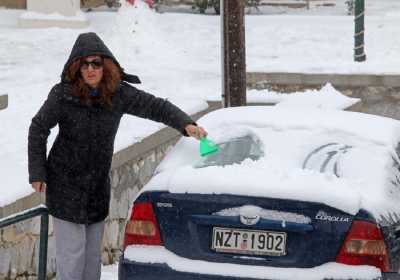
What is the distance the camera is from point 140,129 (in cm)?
966

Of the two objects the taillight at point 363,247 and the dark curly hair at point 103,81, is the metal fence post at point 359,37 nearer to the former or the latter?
the dark curly hair at point 103,81

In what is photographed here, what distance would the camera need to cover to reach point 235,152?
19.2 ft

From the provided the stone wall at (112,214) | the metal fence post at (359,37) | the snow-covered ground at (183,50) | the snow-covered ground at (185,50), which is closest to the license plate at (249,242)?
the stone wall at (112,214)

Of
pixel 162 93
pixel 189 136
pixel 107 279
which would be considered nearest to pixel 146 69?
pixel 162 93

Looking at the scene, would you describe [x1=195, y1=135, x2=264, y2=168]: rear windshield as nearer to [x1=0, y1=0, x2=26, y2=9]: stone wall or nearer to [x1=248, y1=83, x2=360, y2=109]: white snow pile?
[x1=248, y1=83, x2=360, y2=109]: white snow pile

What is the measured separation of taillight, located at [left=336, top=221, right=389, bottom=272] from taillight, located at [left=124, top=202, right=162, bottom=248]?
965 mm

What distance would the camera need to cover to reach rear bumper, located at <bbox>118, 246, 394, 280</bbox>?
16.7 feet

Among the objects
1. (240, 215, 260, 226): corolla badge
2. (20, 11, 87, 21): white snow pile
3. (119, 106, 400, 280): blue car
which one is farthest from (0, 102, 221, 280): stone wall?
(20, 11, 87, 21): white snow pile

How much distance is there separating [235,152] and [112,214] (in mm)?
3212

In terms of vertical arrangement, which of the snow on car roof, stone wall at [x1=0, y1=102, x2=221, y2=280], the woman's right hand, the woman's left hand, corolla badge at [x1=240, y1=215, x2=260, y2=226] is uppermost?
the woman's left hand

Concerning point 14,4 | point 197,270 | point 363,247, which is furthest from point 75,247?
point 14,4

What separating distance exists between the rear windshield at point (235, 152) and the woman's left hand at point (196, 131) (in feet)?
0.42

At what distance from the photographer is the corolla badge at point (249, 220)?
16.8 feet

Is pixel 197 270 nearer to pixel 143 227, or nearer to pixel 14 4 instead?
pixel 143 227
